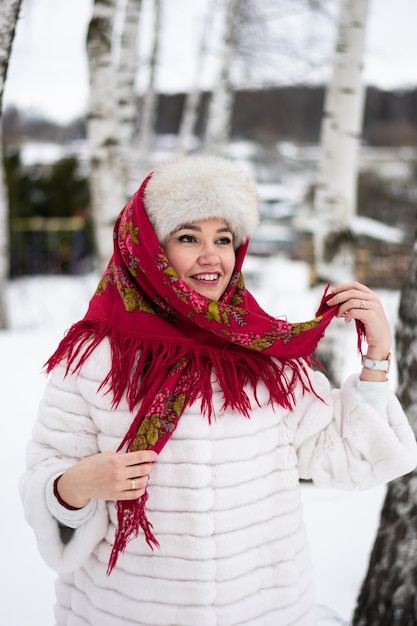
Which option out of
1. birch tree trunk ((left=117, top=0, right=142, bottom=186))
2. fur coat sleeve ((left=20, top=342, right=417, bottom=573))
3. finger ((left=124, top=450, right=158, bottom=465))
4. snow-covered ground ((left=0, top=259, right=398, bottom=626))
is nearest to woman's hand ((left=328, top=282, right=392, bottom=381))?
fur coat sleeve ((left=20, top=342, right=417, bottom=573))

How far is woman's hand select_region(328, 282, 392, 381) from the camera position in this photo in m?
1.63

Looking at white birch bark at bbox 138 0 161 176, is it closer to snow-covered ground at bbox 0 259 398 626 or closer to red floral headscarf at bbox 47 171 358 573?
snow-covered ground at bbox 0 259 398 626

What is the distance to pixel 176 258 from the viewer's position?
5.35ft

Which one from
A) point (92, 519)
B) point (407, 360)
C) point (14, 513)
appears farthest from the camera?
point (14, 513)

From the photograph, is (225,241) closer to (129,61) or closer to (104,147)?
(104,147)

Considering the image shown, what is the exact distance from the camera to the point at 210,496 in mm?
1588

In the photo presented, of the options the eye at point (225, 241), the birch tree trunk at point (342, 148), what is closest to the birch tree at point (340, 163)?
the birch tree trunk at point (342, 148)

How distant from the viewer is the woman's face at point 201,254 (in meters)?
1.63

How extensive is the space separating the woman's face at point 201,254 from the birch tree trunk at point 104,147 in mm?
2972

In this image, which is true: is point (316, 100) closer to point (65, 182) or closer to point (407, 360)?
point (65, 182)

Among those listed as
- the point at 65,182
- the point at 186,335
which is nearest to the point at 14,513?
the point at 186,335

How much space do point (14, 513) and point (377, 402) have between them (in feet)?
7.73

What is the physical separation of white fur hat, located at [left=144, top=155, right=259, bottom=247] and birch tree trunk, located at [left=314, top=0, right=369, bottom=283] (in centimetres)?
275

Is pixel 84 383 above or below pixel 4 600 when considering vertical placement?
above
